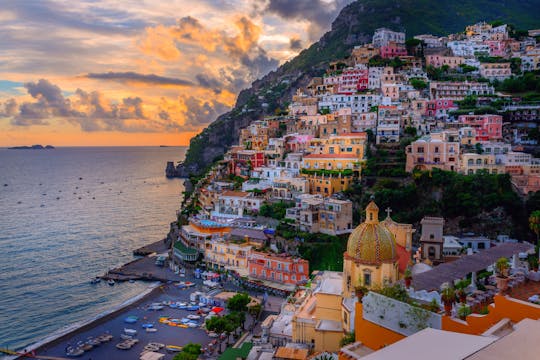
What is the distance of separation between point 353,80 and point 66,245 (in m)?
64.9

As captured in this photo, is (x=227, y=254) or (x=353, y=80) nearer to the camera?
(x=227, y=254)

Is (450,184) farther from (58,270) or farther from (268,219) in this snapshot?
(58,270)

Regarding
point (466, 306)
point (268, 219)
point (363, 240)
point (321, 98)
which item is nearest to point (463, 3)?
point (321, 98)

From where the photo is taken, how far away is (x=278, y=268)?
55531mm

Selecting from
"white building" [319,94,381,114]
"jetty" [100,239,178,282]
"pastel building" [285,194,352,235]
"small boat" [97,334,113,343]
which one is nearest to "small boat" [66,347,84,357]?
"small boat" [97,334,113,343]

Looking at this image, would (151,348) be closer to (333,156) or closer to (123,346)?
(123,346)

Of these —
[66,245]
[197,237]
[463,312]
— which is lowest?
[66,245]

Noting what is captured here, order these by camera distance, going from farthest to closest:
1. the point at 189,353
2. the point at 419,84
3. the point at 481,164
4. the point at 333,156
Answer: the point at 419,84 < the point at 333,156 < the point at 481,164 < the point at 189,353

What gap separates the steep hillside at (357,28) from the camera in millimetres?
149750

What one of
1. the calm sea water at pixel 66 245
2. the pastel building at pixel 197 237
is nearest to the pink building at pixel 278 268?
the pastel building at pixel 197 237

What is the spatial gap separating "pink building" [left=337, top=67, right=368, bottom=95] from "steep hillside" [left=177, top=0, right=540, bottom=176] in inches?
1472

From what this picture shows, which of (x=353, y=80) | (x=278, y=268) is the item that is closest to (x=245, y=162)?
(x=353, y=80)

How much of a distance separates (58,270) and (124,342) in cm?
2971

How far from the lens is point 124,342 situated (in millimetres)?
43125
